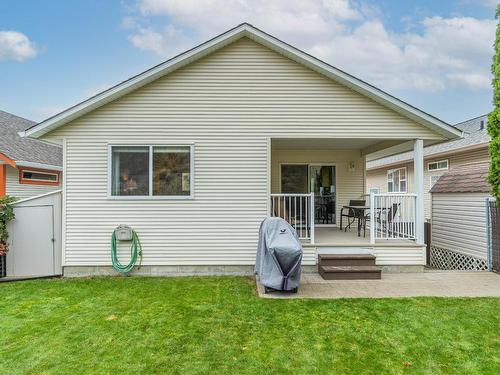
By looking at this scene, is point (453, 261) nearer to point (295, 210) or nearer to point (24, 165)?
point (295, 210)

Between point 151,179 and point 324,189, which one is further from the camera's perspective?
point 324,189

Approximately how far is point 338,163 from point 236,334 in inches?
269

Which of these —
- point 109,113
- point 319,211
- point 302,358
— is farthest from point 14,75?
Result: point 302,358

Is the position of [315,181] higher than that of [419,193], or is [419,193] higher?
[315,181]

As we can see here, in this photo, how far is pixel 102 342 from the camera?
3.54 m

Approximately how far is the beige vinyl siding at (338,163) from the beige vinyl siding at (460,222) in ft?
7.18

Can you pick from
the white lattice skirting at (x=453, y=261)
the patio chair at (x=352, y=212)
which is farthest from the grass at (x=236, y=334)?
the patio chair at (x=352, y=212)

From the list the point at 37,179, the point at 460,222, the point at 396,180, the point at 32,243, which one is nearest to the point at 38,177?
the point at 37,179

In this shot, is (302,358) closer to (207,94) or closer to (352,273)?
(352,273)

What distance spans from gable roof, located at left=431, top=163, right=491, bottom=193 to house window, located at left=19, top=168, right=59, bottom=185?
43.2 ft

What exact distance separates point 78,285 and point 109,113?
135 inches

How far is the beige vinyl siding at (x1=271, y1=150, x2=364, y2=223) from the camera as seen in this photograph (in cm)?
936

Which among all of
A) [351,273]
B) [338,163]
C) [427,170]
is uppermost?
[427,170]

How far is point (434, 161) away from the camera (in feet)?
42.6
